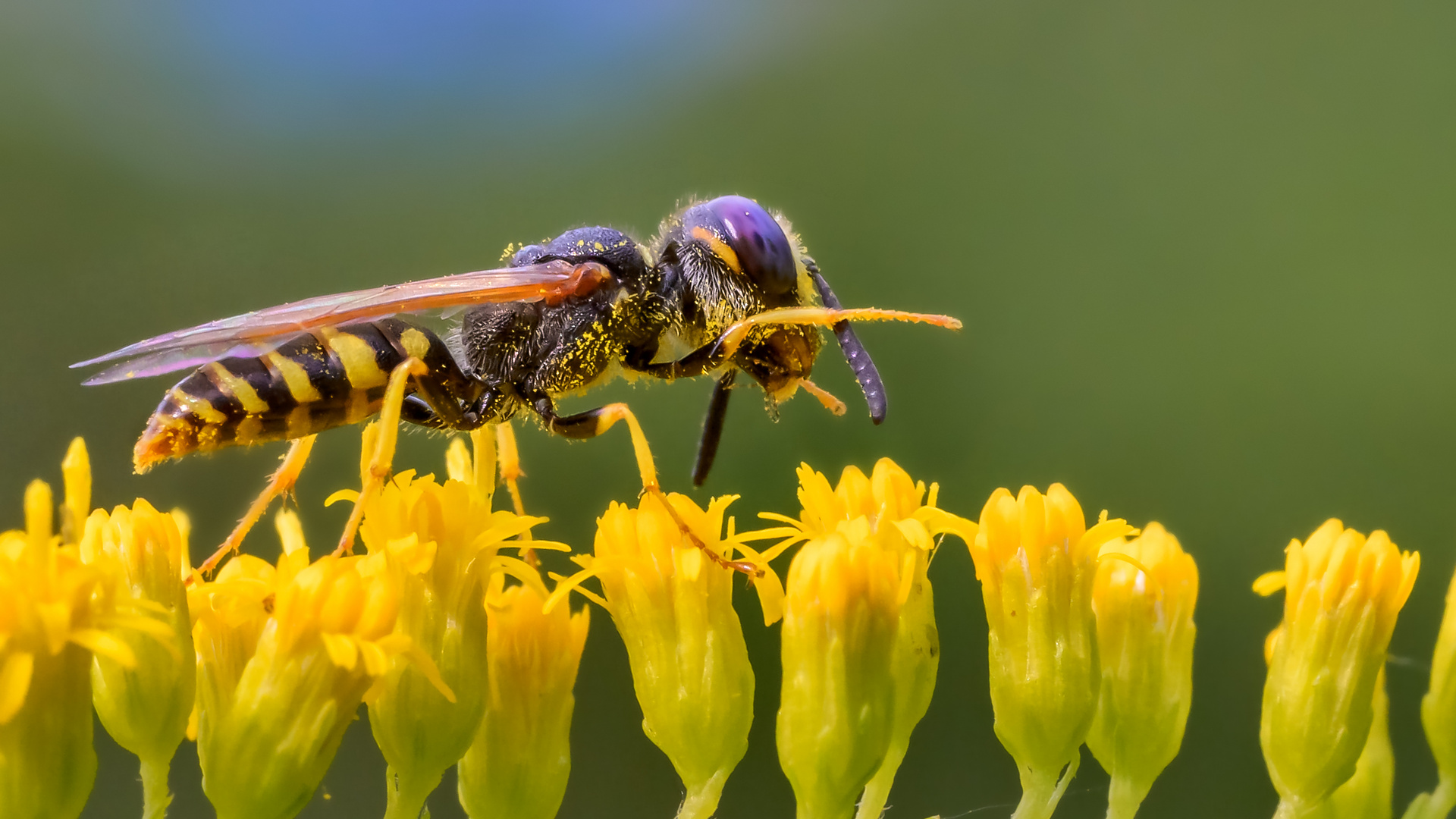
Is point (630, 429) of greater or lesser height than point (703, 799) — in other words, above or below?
above

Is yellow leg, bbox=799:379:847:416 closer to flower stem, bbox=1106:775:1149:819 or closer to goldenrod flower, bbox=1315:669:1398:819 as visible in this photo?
flower stem, bbox=1106:775:1149:819

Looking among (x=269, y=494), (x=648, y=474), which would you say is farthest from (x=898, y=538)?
(x=269, y=494)

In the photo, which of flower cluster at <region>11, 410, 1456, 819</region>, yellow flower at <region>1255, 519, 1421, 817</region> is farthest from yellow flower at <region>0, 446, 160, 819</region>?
yellow flower at <region>1255, 519, 1421, 817</region>

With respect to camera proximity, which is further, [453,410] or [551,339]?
[551,339]

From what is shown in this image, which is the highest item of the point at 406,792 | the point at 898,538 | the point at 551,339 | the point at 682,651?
the point at 551,339

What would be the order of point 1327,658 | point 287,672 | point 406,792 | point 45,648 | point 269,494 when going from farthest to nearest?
point 269,494 → point 1327,658 → point 406,792 → point 287,672 → point 45,648

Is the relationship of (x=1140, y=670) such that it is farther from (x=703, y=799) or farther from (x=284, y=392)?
(x=284, y=392)

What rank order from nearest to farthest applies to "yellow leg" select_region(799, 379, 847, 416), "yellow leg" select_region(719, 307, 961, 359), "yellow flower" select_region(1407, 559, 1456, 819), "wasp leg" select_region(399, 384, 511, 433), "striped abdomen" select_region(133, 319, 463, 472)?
1. "yellow flower" select_region(1407, 559, 1456, 819)
2. "striped abdomen" select_region(133, 319, 463, 472)
3. "yellow leg" select_region(719, 307, 961, 359)
4. "wasp leg" select_region(399, 384, 511, 433)
5. "yellow leg" select_region(799, 379, 847, 416)
